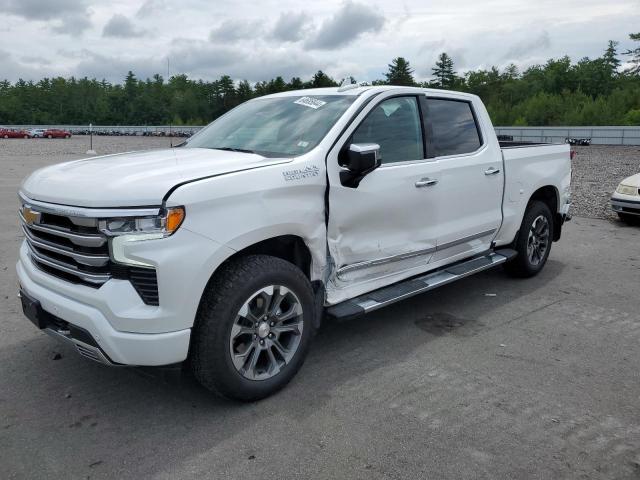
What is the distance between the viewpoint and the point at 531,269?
20.1ft

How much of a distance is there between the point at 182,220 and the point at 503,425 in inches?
83.7

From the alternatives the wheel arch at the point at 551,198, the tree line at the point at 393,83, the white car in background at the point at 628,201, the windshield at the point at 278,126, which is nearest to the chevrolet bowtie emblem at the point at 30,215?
the windshield at the point at 278,126

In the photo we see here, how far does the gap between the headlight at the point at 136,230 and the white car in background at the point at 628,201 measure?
869cm

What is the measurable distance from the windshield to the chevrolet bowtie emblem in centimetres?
138

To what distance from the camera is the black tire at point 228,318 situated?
3.08 m

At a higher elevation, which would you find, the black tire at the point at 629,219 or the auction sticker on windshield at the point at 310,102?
the auction sticker on windshield at the point at 310,102

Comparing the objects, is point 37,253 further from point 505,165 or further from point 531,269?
point 531,269

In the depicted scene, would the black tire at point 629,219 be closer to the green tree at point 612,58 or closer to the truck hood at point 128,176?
the truck hood at point 128,176

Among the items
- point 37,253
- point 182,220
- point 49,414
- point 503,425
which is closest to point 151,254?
point 182,220

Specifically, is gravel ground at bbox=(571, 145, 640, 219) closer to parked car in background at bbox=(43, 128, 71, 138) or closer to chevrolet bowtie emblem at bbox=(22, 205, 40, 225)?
chevrolet bowtie emblem at bbox=(22, 205, 40, 225)

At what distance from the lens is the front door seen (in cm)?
382

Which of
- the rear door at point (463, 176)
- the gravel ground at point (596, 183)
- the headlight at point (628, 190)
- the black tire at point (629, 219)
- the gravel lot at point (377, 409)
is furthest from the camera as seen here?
the gravel ground at point (596, 183)

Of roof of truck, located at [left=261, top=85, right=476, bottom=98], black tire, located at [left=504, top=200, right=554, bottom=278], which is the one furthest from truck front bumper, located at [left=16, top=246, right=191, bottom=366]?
black tire, located at [left=504, top=200, right=554, bottom=278]

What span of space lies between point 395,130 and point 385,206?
687 mm
